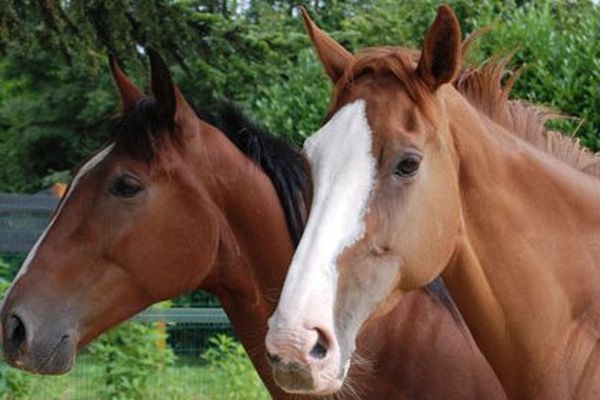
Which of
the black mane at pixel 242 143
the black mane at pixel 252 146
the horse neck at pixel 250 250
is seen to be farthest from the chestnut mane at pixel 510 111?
the horse neck at pixel 250 250

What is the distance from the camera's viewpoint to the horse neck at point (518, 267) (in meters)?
3.39

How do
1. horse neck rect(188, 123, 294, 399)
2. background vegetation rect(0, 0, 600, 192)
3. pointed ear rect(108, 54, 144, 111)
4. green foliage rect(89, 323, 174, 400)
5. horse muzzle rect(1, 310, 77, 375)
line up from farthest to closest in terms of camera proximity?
green foliage rect(89, 323, 174, 400) → background vegetation rect(0, 0, 600, 192) → pointed ear rect(108, 54, 144, 111) → horse neck rect(188, 123, 294, 399) → horse muzzle rect(1, 310, 77, 375)

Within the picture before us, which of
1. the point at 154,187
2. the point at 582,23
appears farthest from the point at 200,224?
the point at 582,23

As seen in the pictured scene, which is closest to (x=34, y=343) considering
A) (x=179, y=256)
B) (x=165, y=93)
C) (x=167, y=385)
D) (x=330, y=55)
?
(x=179, y=256)

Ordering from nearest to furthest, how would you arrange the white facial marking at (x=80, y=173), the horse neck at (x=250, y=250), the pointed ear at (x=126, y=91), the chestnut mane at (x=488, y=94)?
the chestnut mane at (x=488, y=94)
the white facial marking at (x=80, y=173)
the horse neck at (x=250, y=250)
the pointed ear at (x=126, y=91)

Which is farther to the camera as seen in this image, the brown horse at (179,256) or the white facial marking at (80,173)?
the white facial marking at (80,173)

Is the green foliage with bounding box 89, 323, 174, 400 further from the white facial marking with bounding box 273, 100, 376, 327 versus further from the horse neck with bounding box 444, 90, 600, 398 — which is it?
the white facial marking with bounding box 273, 100, 376, 327

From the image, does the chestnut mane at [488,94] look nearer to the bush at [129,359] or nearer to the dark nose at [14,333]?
the dark nose at [14,333]

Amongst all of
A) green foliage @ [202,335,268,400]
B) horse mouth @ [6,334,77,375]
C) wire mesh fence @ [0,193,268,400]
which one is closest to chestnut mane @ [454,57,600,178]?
horse mouth @ [6,334,77,375]

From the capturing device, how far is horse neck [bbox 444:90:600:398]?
3395 millimetres

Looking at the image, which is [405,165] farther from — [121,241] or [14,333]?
[14,333]

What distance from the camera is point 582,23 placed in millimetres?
7312

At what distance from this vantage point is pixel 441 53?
3.27m

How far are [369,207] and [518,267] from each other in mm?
598
